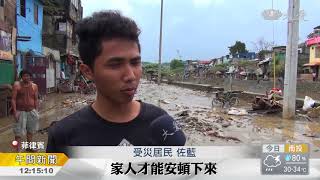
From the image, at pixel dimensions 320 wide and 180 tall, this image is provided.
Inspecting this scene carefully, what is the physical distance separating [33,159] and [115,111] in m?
0.33

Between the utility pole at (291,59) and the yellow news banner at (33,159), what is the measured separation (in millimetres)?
10385

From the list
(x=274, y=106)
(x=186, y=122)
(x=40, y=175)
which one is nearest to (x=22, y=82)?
(x=186, y=122)

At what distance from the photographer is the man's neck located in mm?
1671

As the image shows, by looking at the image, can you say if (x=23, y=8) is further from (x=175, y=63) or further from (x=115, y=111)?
(x=115, y=111)

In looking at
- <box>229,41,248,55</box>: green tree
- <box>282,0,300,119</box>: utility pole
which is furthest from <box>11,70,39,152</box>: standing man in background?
<box>282,0,300,119</box>: utility pole

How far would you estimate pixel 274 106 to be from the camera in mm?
13672

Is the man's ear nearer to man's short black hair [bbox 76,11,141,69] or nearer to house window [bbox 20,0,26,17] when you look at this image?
man's short black hair [bbox 76,11,141,69]

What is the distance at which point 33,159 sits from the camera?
5.65 feet

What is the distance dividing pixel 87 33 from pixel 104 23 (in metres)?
0.07

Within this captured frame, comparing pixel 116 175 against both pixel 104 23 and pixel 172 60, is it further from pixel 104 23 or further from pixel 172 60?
pixel 172 60

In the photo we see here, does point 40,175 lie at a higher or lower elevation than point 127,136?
lower

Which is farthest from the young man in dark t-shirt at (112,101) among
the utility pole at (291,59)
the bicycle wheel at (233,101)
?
the bicycle wheel at (233,101)

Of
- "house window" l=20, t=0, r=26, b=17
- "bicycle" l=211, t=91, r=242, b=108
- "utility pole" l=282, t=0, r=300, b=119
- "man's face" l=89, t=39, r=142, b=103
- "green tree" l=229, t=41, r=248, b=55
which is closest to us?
"man's face" l=89, t=39, r=142, b=103

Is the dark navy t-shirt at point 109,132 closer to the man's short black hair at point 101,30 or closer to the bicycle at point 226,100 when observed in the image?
the man's short black hair at point 101,30
